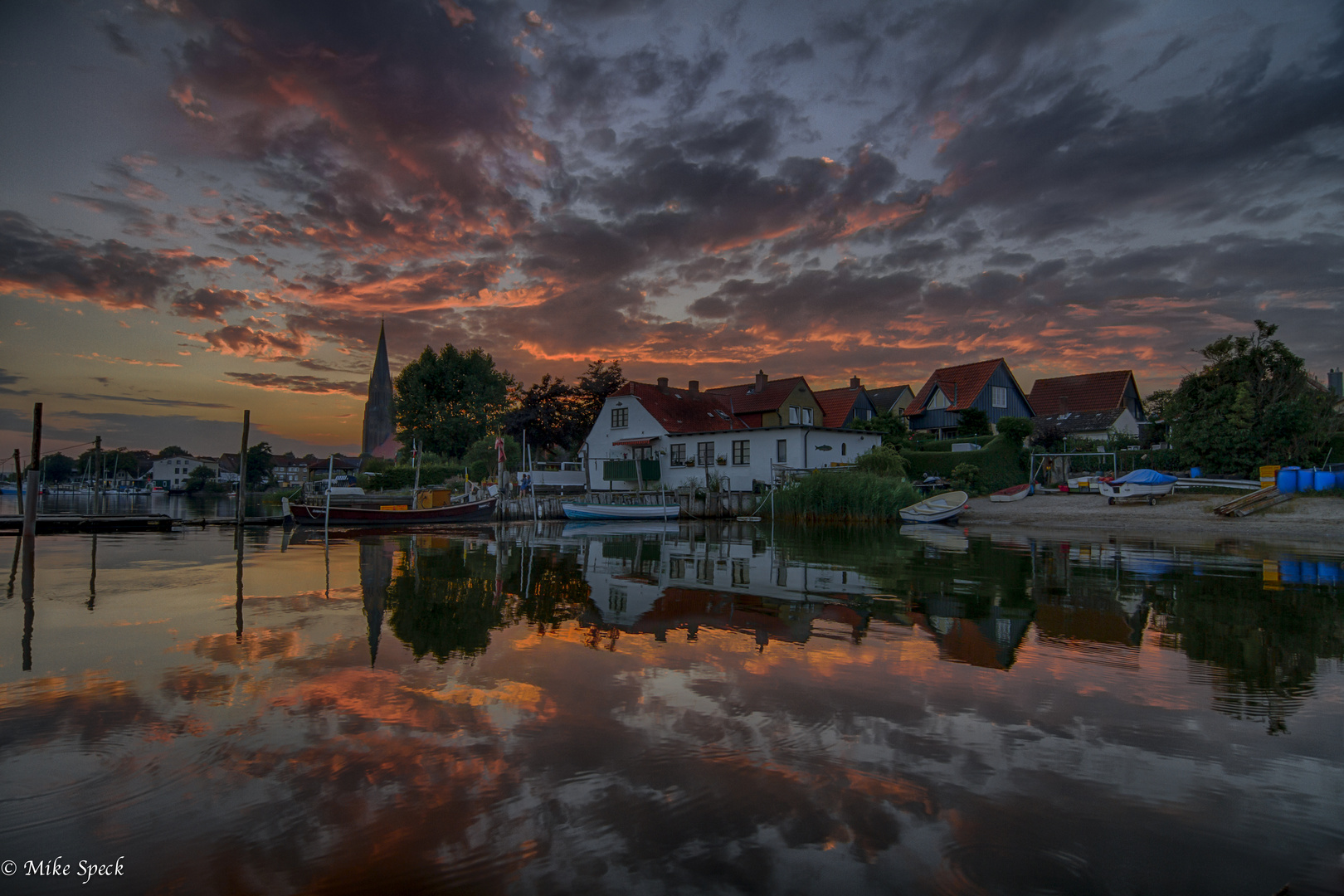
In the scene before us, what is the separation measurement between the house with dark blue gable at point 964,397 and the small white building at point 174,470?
12419cm

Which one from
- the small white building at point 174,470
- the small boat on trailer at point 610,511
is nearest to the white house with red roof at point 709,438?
the small boat on trailer at point 610,511

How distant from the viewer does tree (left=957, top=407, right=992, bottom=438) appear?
45.5m

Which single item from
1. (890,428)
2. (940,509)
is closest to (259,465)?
(890,428)

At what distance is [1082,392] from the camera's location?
53.4 meters

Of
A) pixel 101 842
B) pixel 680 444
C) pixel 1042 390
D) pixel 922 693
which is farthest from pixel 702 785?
pixel 1042 390

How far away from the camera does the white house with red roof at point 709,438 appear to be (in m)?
37.8

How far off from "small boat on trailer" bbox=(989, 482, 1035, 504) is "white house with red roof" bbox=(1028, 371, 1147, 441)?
48.0 ft

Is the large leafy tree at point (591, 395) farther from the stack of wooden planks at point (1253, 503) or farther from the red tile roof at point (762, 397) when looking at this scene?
the stack of wooden planks at point (1253, 503)

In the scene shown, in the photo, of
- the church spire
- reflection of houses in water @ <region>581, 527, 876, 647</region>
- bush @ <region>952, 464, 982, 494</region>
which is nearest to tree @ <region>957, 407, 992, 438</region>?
bush @ <region>952, 464, 982, 494</region>

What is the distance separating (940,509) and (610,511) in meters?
14.8

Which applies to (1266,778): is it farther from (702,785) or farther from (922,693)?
Result: (702,785)

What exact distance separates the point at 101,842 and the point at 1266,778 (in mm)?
6437

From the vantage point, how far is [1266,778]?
13.7 ft

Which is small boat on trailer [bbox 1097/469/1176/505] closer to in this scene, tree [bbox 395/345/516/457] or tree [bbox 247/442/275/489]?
tree [bbox 395/345/516/457]
